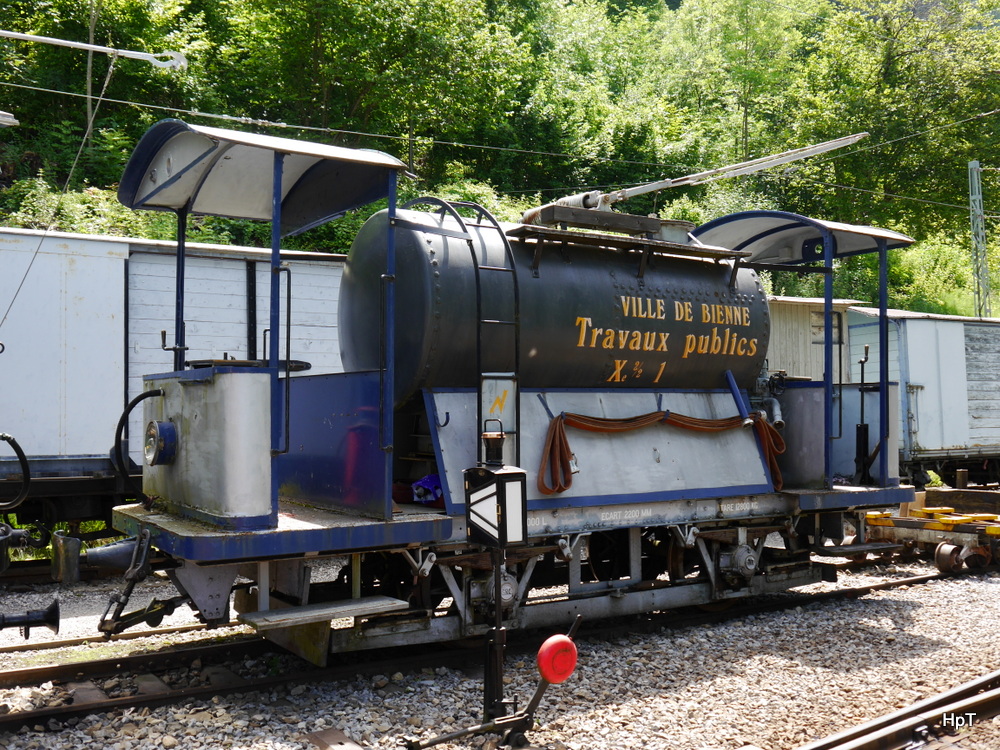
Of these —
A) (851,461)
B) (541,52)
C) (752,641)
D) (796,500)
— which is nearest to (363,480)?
(752,641)

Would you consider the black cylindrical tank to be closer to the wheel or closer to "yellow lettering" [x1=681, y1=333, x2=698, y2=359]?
"yellow lettering" [x1=681, y1=333, x2=698, y2=359]

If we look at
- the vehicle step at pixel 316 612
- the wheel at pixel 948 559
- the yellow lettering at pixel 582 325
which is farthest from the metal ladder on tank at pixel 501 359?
the wheel at pixel 948 559

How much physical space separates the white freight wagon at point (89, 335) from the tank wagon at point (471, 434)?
2.97 m

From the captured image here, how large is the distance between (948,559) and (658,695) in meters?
5.66

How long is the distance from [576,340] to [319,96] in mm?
18395

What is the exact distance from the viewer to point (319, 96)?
75.2ft

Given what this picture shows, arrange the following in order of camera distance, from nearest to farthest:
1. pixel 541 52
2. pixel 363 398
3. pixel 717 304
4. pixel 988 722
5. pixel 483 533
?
pixel 483 533, pixel 988 722, pixel 363 398, pixel 717 304, pixel 541 52

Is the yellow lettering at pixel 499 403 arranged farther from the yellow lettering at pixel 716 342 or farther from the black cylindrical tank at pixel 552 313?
the yellow lettering at pixel 716 342

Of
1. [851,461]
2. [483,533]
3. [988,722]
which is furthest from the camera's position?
[851,461]

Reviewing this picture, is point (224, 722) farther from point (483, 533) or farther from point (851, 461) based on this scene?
point (851, 461)

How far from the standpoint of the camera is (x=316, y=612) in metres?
5.31

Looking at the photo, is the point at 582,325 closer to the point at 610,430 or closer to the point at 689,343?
the point at 610,430

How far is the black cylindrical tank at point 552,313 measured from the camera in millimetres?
6309

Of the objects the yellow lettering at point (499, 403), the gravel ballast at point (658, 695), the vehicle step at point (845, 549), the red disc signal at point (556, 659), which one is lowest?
the gravel ballast at point (658, 695)
